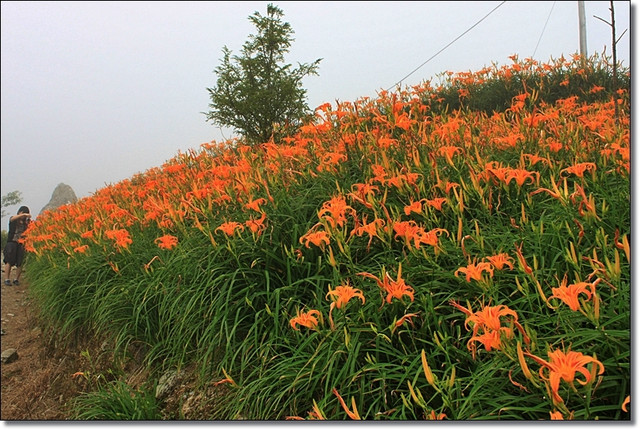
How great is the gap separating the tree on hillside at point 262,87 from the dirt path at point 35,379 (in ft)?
5.65

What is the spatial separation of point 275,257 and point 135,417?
829 mm

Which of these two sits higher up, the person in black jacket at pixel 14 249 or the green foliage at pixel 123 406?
the person in black jacket at pixel 14 249

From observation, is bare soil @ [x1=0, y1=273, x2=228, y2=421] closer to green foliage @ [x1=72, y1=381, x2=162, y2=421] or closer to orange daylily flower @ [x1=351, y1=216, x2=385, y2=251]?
green foliage @ [x1=72, y1=381, x2=162, y2=421]

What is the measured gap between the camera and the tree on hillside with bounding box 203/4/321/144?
1.90 m

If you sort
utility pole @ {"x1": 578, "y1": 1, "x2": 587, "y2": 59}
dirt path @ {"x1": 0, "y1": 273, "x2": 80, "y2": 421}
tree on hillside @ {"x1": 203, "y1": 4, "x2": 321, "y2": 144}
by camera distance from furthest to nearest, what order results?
1. dirt path @ {"x1": 0, "y1": 273, "x2": 80, "y2": 421}
2. tree on hillside @ {"x1": 203, "y1": 4, "x2": 321, "y2": 144}
3. utility pole @ {"x1": 578, "y1": 1, "x2": 587, "y2": 59}

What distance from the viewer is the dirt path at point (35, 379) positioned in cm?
215

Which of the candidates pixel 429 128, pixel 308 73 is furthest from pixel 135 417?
pixel 429 128

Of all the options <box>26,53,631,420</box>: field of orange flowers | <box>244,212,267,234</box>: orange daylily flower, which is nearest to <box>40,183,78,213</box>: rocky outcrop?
<box>26,53,631,420</box>: field of orange flowers

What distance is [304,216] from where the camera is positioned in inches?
72.0

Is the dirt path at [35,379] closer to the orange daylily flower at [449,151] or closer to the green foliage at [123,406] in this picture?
the green foliage at [123,406]

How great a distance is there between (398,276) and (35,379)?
2.57 meters

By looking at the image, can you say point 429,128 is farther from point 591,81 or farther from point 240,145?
point 591,81

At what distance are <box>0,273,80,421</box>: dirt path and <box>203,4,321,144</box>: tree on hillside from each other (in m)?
1.72

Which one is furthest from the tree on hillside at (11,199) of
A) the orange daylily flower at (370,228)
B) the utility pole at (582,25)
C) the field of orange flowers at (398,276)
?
the utility pole at (582,25)
